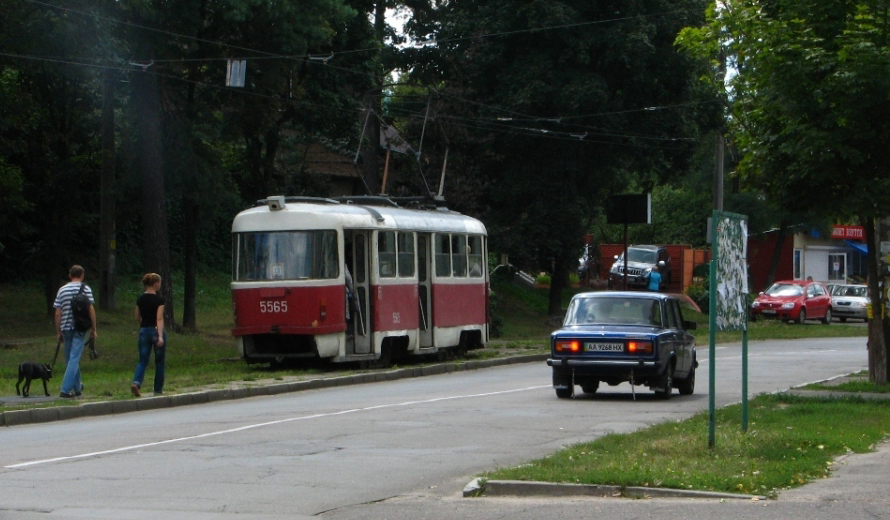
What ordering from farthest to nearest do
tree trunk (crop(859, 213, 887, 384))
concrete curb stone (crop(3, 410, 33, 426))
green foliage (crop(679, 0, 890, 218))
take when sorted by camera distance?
tree trunk (crop(859, 213, 887, 384)) → green foliage (crop(679, 0, 890, 218)) → concrete curb stone (crop(3, 410, 33, 426))

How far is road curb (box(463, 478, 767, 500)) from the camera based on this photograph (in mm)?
9719

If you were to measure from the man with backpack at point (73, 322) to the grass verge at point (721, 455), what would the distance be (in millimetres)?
8719

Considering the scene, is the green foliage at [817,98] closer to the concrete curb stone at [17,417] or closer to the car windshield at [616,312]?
the car windshield at [616,312]

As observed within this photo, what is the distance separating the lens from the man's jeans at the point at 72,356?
1850cm

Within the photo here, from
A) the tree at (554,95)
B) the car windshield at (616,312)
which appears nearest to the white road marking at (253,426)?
the car windshield at (616,312)

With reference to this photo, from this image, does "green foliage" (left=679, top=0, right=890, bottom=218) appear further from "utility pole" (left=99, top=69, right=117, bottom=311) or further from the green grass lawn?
"utility pole" (left=99, top=69, right=117, bottom=311)

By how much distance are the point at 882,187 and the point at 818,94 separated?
1.60m

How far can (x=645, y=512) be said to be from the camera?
9.20m

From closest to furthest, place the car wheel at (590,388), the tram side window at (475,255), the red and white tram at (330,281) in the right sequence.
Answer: the car wheel at (590,388) < the red and white tram at (330,281) < the tram side window at (475,255)

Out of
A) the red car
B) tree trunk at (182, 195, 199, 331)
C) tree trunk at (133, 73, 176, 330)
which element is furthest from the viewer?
the red car

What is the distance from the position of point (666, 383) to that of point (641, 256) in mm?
38527

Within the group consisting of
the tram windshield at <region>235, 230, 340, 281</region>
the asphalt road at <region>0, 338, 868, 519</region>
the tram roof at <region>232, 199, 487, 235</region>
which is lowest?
the asphalt road at <region>0, 338, 868, 519</region>

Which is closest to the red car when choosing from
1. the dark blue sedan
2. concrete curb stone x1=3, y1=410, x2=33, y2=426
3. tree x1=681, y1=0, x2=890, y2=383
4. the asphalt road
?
the asphalt road

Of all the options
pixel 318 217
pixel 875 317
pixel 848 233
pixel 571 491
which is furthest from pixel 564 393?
pixel 848 233
